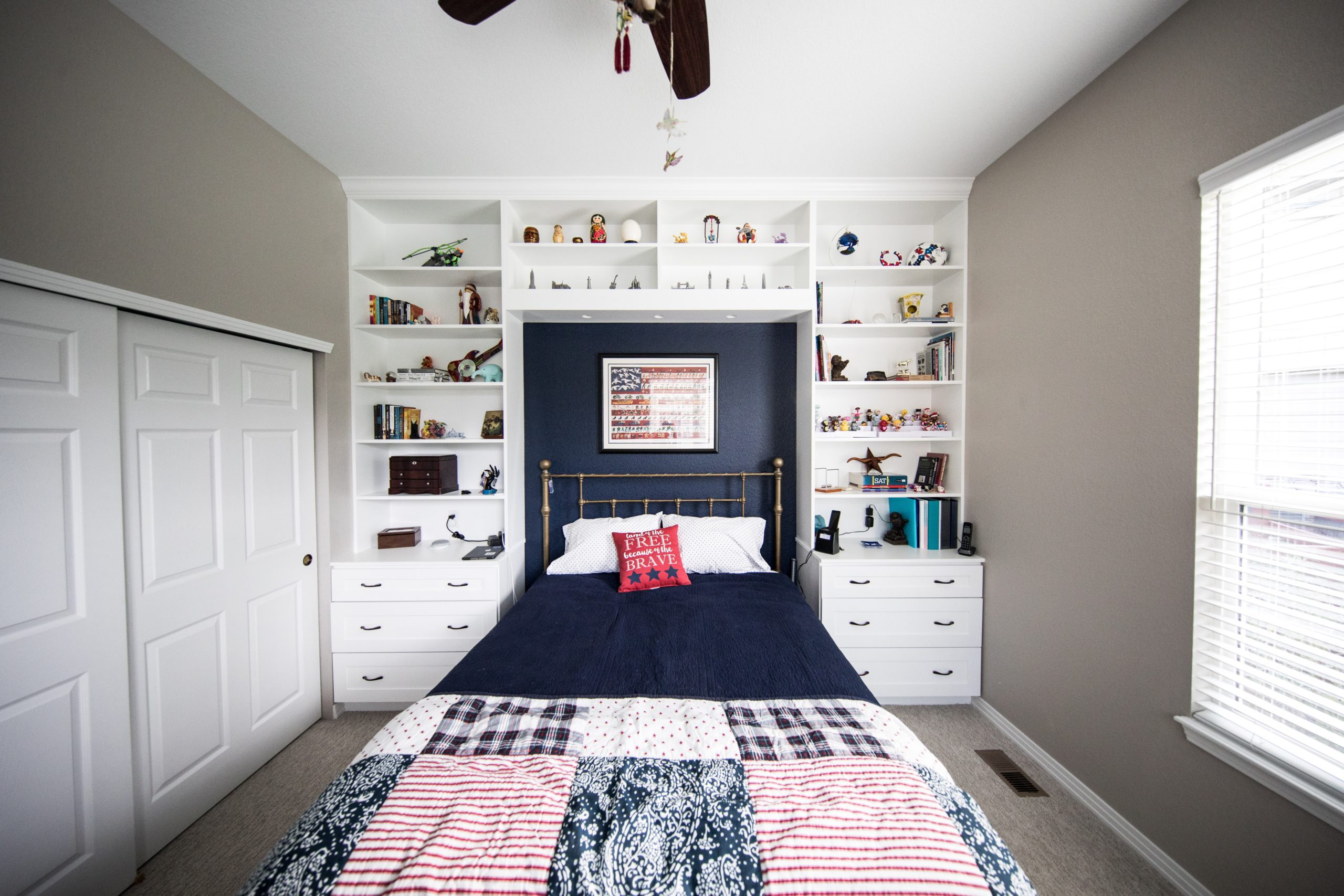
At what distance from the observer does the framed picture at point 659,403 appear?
2990 millimetres

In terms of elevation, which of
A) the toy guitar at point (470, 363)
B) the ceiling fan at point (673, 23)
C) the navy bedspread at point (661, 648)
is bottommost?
the navy bedspread at point (661, 648)

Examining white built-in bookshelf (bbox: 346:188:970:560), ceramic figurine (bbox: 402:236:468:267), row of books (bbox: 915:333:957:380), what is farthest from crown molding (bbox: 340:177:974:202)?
row of books (bbox: 915:333:957:380)

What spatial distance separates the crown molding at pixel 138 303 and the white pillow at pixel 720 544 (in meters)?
2.21

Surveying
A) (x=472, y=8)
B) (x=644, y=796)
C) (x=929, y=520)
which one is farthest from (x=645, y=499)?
(x=472, y=8)

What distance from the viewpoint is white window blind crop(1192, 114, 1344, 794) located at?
1240 mm

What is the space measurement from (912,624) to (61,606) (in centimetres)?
352

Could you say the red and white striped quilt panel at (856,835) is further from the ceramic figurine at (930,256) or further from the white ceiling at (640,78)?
the ceramic figurine at (930,256)

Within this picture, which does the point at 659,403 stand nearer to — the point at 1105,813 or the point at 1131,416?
the point at 1131,416

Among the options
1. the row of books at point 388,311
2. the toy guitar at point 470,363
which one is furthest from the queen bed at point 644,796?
the row of books at point 388,311

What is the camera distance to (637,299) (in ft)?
8.63

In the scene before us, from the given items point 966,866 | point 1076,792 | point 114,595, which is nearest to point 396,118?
point 114,595

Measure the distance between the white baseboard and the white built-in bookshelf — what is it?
990 mm

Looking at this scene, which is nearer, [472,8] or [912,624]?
[472,8]

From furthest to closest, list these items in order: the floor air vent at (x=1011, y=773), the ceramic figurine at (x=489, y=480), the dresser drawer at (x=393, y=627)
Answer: the ceramic figurine at (x=489, y=480) < the dresser drawer at (x=393, y=627) < the floor air vent at (x=1011, y=773)
